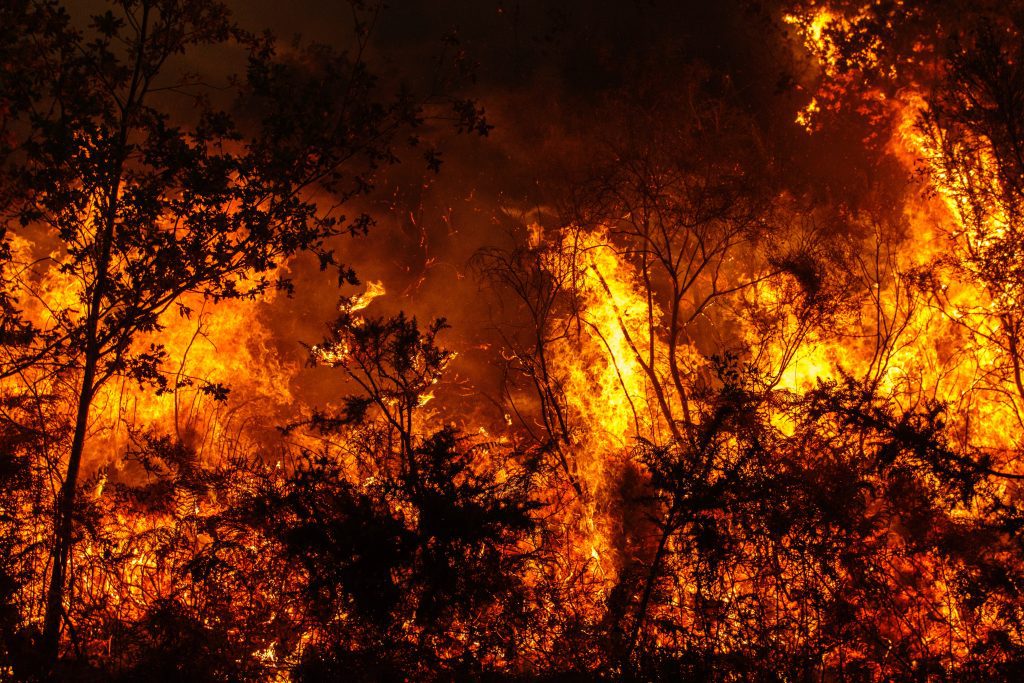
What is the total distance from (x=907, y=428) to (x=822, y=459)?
0.73 meters

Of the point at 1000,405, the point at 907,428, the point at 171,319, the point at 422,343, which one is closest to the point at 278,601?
the point at 422,343

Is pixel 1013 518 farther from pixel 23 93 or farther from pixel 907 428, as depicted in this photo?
pixel 23 93

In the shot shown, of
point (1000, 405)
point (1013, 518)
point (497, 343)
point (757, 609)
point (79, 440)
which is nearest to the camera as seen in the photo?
point (757, 609)

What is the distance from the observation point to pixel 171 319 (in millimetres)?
23281

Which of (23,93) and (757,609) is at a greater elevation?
(23,93)

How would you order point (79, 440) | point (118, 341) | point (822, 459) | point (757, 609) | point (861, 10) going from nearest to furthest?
1. point (757, 609)
2. point (822, 459)
3. point (79, 440)
4. point (118, 341)
5. point (861, 10)

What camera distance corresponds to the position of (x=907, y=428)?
21.5ft

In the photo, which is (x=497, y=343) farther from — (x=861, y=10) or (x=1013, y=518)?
(x=1013, y=518)

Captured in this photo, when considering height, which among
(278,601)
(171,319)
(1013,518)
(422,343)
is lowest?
(278,601)

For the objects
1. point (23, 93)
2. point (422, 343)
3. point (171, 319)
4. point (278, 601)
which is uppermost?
point (171, 319)

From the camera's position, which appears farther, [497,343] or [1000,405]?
[497,343]

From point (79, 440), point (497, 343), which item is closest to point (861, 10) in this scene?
Answer: point (497, 343)

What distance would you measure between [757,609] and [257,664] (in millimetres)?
3811

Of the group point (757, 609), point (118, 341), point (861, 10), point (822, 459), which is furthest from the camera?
point (861, 10)
